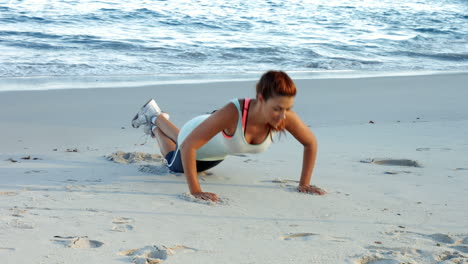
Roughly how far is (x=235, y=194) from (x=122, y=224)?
1027 mm

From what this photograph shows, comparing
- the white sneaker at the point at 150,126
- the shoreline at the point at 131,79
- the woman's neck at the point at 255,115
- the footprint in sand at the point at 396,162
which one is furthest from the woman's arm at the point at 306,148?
the shoreline at the point at 131,79

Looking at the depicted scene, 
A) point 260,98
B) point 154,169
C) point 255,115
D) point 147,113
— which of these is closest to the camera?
point 260,98

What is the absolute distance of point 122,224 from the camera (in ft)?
11.2

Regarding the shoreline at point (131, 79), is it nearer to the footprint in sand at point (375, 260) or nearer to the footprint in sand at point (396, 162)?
the footprint in sand at point (396, 162)

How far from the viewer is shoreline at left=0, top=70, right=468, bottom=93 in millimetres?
8984

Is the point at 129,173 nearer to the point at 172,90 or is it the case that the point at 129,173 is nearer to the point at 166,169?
the point at 166,169

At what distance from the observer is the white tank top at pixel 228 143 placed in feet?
12.8

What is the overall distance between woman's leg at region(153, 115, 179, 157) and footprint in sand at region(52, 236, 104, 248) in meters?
1.74

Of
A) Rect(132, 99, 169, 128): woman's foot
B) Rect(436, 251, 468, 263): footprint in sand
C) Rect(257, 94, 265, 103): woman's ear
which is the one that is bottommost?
Rect(436, 251, 468, 263): footprint in sand

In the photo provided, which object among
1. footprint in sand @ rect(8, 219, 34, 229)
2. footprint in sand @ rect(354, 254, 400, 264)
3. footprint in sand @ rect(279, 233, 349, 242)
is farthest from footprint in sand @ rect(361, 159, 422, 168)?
footprint in sand @ rect(8, 219, 34, 229)

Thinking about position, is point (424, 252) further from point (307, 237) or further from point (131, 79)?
point (131, 79)

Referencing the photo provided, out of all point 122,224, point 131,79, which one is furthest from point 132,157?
point 131,79

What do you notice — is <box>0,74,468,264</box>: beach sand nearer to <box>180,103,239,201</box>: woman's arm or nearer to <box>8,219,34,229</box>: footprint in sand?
<box>8,219,34,229</box>: footprint in sand

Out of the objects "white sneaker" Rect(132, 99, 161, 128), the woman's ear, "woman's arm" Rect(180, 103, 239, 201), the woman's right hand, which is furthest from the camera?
"white sneaker" Rect(132, 99, 161, 128)
